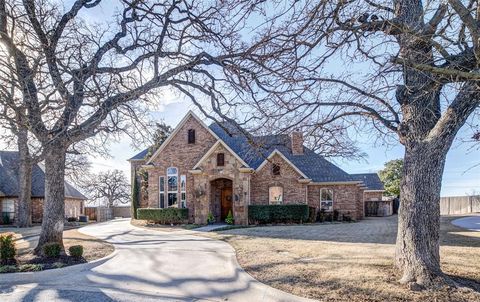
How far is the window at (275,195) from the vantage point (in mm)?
24609

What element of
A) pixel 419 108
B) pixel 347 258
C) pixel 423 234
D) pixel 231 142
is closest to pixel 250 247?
pixel 347 258

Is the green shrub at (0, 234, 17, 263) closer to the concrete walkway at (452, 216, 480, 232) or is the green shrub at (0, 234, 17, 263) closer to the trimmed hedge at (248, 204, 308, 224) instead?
the trimmed hedge at (248, 204, 308, 224)

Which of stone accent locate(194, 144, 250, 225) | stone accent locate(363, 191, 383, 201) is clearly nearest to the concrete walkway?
stone accent locate(194, 144, 250, 225)

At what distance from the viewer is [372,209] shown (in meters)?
35.2

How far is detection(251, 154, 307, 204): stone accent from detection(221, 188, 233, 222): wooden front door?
1619 mm

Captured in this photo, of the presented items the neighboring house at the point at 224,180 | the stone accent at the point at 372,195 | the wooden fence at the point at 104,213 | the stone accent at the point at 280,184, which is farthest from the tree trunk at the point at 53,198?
Result: the stone accent at the point at 372,195

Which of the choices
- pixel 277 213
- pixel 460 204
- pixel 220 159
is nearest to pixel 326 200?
pixel 277 213

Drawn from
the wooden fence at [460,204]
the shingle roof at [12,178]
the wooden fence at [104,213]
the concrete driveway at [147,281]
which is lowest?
the wooden fence at [104,213]

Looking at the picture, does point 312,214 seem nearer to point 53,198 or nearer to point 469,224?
point 469,224

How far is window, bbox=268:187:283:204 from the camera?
24609 millimetres

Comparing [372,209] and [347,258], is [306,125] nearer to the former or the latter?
[347,258]

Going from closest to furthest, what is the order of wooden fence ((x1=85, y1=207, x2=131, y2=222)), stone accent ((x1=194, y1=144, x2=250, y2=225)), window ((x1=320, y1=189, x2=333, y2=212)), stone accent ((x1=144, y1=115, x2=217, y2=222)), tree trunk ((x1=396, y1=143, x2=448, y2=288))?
tree trunk ((x1=396, y1=143, x2=448, y2=288)) → stone accent ((x1=194, y1=144, x2=250, y2=225)) → stone accent ((x1=144, y1=115, x2=217, y2=222)) → window ((x1=320, y1=189, x2=333, y2=212)) → wooden fence ((x1=85, y1=207, x2=131, y2=222))

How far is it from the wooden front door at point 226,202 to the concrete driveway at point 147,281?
1408cm

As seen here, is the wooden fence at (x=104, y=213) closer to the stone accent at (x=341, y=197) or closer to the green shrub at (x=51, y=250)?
the stone accent at (x=341, y=197)
